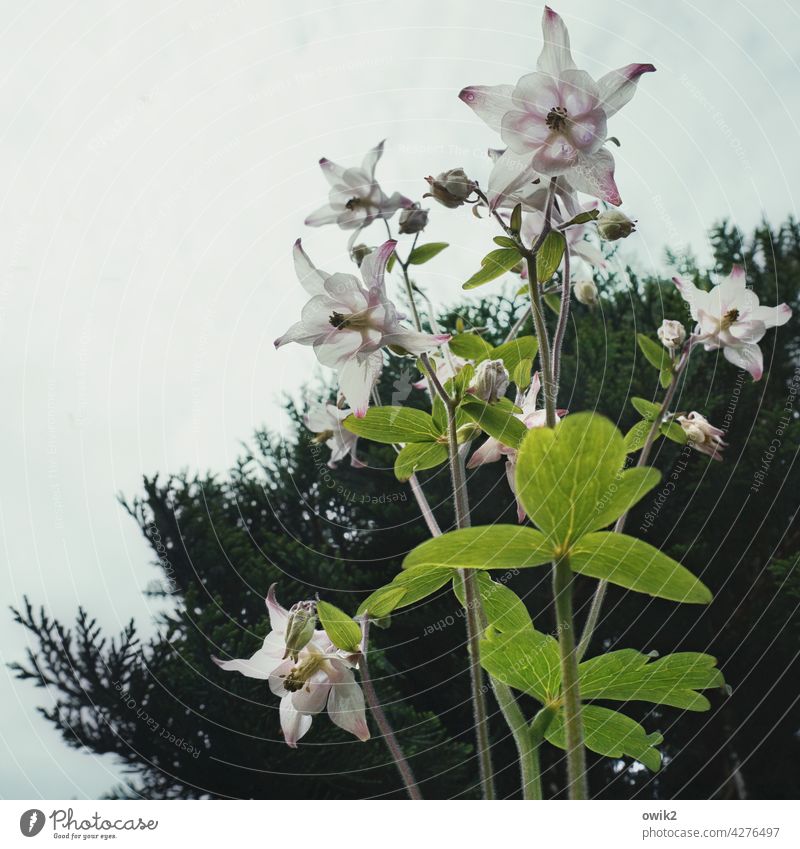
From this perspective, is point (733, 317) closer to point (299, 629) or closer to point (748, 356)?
point (748, 356)

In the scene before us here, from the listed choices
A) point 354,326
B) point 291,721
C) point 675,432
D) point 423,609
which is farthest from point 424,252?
point 423,609

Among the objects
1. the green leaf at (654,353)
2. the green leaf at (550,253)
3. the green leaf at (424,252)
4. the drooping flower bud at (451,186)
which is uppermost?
the drooping flower bud at (451,186)

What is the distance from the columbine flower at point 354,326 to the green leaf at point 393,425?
0.12ft

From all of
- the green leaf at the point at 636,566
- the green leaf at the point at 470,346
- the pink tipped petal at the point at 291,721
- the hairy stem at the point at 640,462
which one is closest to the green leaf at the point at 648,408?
the hairy stem at the point at 640,462

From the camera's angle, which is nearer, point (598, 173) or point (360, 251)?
point (598, 173)

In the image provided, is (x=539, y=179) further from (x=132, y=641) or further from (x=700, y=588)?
(x=132, y=641)

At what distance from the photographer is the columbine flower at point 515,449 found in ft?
1.56

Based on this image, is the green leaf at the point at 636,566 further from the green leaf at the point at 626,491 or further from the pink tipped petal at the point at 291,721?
the pink tipped petal at the point at 291,721

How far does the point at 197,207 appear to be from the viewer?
688 mm

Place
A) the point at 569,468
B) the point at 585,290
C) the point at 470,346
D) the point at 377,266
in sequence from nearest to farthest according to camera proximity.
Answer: the point at 569,468
the point at 377,266
the point at 470,346
the point at 585,290

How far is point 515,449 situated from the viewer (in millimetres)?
464

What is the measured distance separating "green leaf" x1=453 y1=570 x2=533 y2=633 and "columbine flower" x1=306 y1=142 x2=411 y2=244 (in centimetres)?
27

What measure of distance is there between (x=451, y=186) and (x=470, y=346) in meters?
0.12

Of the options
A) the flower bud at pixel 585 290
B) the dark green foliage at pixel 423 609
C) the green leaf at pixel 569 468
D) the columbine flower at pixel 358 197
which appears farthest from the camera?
the dark green foliage at pixel 423 609
